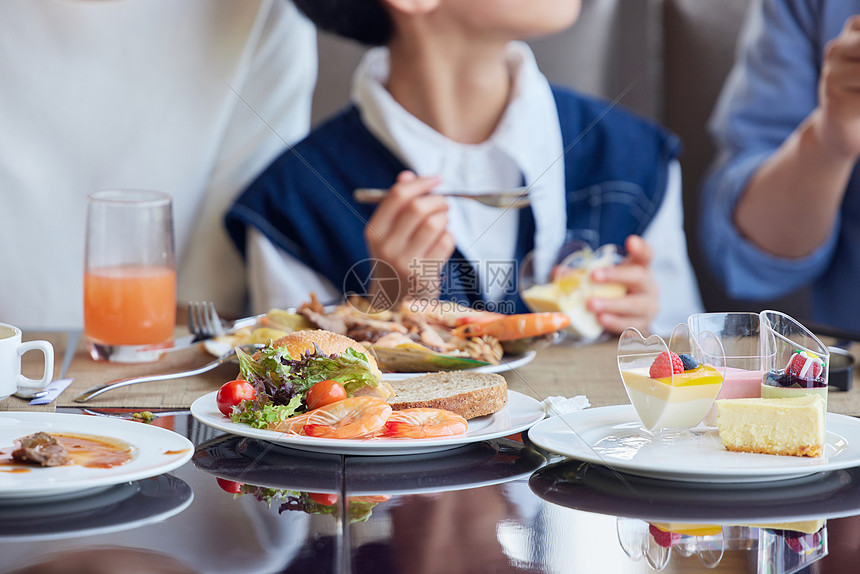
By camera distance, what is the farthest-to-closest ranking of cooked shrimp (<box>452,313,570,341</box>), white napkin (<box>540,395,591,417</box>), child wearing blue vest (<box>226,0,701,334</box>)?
child wearing blue vest (<box>226,0,701,334</box>)
cooked shrimp (<box>452,313,570,341</box>)
white napkin (<box>540,395,591,417</box>)

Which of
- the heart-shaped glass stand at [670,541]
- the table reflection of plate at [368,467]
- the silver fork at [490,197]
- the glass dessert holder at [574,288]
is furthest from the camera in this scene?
the silver fork at [490,197]

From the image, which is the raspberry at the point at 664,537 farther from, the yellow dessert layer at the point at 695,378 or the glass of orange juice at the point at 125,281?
the glass of orange juice at the point at 125,281

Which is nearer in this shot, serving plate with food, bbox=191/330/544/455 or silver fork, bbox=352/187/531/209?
serving plate with food, bbox=191/330/544/455

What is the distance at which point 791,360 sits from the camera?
1.97 feet

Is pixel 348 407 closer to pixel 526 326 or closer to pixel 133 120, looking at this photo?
pixel 526 326

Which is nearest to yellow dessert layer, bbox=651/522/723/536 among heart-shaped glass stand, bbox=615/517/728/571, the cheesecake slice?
heart-shaped glass stand, bbox=615/517/728/571

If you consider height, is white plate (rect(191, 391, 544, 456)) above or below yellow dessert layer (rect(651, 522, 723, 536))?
above

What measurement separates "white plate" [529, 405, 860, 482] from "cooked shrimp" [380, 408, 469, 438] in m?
0.05

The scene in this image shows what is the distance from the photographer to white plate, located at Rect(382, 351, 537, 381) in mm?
772

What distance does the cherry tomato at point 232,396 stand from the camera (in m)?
0.61

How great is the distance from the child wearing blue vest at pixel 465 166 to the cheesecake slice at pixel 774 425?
3.00ft

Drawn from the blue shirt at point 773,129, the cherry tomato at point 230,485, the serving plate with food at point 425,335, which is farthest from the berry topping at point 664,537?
the blue shirt at point 773,129
